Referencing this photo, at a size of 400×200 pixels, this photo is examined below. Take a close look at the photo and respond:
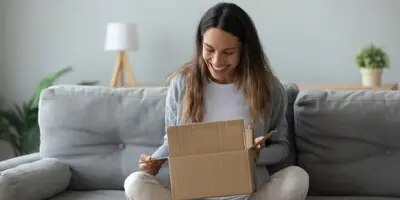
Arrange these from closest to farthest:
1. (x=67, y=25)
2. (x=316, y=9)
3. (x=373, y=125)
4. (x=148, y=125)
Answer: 1. (x=373, y=125)
2. (x=148, y=125)
3. (x=316, y=9)
4. (x=67, y=25)

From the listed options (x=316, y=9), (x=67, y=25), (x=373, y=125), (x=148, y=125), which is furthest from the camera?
(x=67, y=25)

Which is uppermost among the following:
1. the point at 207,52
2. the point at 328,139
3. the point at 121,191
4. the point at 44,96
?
the point at 207,52

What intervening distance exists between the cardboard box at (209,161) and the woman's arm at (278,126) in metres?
0.37

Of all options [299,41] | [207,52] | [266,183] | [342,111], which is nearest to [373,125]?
[342,111]

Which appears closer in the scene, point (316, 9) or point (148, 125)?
point (148, 125)

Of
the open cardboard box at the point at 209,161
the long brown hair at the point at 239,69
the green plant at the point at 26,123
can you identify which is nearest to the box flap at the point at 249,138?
the open cardboard box at the point at 209,161

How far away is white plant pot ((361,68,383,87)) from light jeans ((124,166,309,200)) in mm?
1811

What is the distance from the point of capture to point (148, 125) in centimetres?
239

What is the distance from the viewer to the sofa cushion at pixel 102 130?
7.88 ft

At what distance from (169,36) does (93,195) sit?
2.04 m

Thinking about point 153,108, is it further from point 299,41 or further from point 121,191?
point 299,41

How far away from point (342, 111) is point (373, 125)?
12 centimetres

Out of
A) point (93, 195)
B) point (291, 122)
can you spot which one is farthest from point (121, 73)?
point (291, 122)

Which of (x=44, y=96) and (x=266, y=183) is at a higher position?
(x=44, y=96)
